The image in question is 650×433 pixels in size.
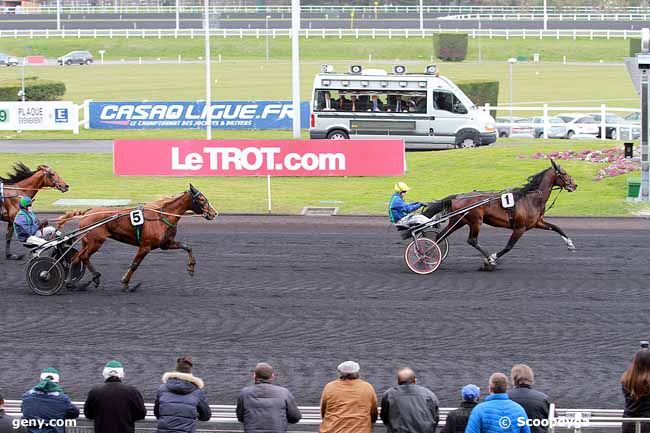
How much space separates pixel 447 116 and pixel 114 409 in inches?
964

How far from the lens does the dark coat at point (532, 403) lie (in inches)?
310

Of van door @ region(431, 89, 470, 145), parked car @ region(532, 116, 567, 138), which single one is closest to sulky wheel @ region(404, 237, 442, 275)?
van door @ region(431, 89, 470, 145)

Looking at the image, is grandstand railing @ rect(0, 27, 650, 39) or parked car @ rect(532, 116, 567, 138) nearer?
parked car @ rect(532, 116, 567, 138)

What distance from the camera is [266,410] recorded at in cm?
805

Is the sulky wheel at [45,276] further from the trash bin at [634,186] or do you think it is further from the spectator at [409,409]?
the trash bin at [634,186]

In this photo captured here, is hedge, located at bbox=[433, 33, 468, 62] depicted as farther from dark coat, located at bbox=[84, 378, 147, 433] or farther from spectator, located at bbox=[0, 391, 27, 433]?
spectator, located at bbox=[0, 391, 27, 433]

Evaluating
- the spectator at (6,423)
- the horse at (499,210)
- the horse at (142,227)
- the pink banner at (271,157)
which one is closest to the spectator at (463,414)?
the spectator at (6,423)

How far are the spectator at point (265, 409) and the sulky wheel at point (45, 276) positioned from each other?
7.52 m

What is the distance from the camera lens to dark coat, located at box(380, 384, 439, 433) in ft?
26.3

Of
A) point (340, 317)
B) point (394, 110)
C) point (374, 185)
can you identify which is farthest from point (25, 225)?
point (394, 110)

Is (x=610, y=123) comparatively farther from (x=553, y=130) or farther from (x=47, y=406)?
(x=47, y=406)

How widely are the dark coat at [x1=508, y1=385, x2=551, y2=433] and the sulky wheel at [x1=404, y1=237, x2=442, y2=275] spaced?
324 inches

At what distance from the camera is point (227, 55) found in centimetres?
7675

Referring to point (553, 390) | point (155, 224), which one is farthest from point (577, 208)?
point (553, 390)
